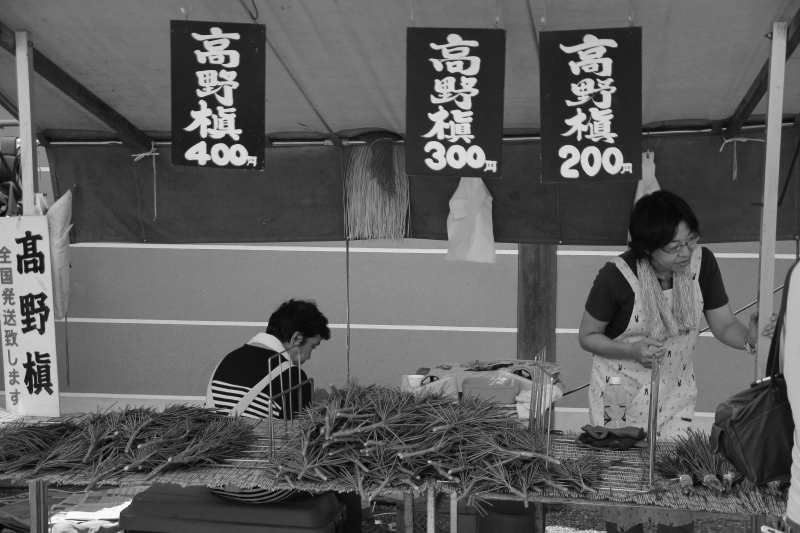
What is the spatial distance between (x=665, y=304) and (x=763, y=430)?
48.7 inches

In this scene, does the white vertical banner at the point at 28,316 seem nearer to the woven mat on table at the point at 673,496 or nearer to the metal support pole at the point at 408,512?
the metal support pole at the point at 408,512

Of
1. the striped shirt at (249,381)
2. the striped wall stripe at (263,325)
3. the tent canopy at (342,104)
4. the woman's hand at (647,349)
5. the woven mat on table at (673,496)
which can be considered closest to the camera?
the woven mat on table at (673,496)

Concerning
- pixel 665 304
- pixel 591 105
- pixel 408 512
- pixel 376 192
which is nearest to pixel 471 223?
pixel 376 192

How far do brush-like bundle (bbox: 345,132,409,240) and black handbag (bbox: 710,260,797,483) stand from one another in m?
2.68

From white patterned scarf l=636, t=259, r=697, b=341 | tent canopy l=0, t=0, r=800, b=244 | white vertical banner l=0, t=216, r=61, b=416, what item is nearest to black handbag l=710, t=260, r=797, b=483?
white patterned scarf l=636, t=259, r=697, b=341

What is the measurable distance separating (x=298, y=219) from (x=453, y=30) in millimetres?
2116

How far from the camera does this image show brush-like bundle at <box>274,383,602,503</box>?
2303 millimetres

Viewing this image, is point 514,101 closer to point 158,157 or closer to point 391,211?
point 391,211

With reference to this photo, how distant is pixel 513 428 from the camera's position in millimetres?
2488

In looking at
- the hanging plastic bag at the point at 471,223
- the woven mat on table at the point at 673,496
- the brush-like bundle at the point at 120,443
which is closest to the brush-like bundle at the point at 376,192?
the hanging plastic bag at the point at 471,223

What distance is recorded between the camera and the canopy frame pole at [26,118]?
10.0 feet

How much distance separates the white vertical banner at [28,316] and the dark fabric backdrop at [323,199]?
169 centimetres

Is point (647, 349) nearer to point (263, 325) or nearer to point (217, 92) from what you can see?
point (217, 92)

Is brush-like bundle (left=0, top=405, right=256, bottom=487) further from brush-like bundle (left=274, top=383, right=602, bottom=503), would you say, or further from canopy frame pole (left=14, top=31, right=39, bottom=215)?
canopy frame pole (left=14, top=31, right=39, bottom=215)
